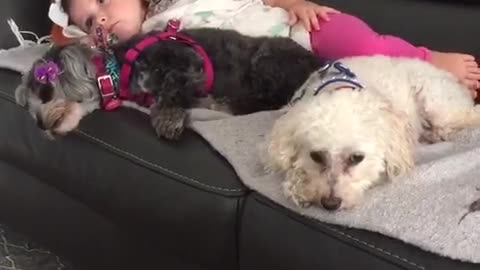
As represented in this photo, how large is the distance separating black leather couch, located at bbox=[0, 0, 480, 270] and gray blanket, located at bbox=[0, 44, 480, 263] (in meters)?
0.02

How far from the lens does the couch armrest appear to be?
7.03 feet

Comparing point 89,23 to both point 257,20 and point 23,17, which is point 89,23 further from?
point 257,20

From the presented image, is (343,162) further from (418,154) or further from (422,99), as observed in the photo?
(422,99)

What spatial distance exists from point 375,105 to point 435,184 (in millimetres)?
199

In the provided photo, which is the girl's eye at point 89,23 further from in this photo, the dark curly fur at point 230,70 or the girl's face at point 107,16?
the dark curly fur at point 230,70

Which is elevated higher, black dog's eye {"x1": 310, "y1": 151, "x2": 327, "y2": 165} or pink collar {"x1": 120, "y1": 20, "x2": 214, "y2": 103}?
black dog's eye {"x1": 310, "y1": 151, "x2": 327, "y2": 165}

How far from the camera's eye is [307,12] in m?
2.03

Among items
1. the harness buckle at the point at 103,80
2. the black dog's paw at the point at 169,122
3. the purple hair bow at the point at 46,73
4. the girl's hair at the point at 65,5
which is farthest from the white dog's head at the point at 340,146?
the girl's hair at the point at 65,5

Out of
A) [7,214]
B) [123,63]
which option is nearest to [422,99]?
[123,63]

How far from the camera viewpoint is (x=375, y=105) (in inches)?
58.9

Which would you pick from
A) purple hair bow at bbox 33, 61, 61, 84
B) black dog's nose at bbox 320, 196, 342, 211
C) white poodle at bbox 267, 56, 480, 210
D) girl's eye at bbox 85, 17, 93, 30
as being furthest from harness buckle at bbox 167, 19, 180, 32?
black dog's nose at bbox 320, 196, 342, 211

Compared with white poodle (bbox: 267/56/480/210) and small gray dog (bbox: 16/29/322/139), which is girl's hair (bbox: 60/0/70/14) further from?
white poodle (bbox: 267/56/480/210)

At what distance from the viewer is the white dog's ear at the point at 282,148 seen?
150cm

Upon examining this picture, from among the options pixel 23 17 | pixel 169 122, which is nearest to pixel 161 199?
pixel 169 122
